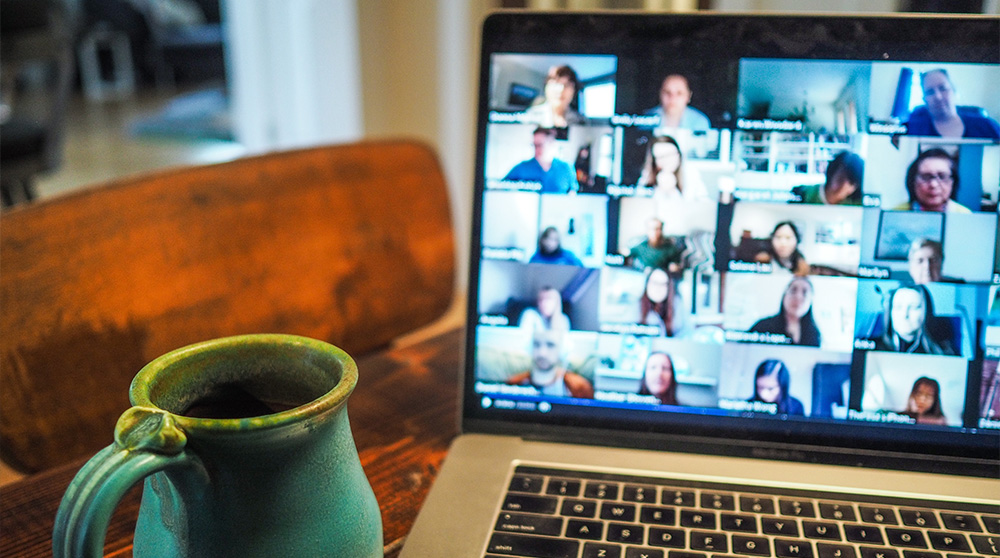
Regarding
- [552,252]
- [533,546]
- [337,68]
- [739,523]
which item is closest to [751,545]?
[739,523]

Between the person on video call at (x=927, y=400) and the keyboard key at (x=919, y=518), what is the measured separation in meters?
0.07

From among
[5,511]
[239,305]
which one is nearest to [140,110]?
[239,305]

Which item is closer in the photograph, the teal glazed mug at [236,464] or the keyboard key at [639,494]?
the teal glazed mug at [236,464]

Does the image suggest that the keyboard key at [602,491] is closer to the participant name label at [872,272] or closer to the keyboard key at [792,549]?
the keyboard key at [792,549]

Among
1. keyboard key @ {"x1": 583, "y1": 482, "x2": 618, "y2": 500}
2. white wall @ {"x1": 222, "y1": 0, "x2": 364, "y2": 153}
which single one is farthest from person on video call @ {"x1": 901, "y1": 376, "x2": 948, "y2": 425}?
white wall @ {"x1": 222, "y1": 0, "x2": 364, "y2": 153}

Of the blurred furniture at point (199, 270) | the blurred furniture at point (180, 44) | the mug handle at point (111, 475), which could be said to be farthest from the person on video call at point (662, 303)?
the blurred furniture at point (180, 44)

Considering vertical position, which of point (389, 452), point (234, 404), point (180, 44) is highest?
point (180, 44)

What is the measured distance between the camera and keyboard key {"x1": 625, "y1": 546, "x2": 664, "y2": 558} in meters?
0.42

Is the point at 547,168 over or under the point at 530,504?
over

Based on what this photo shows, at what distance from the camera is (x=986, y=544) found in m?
0.43

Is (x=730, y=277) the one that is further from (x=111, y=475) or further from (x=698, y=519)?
(x=111, y=475)

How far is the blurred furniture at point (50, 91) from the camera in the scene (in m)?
2.06

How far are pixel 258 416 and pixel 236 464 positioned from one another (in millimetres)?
35

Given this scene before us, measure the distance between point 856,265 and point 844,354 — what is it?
59mm
